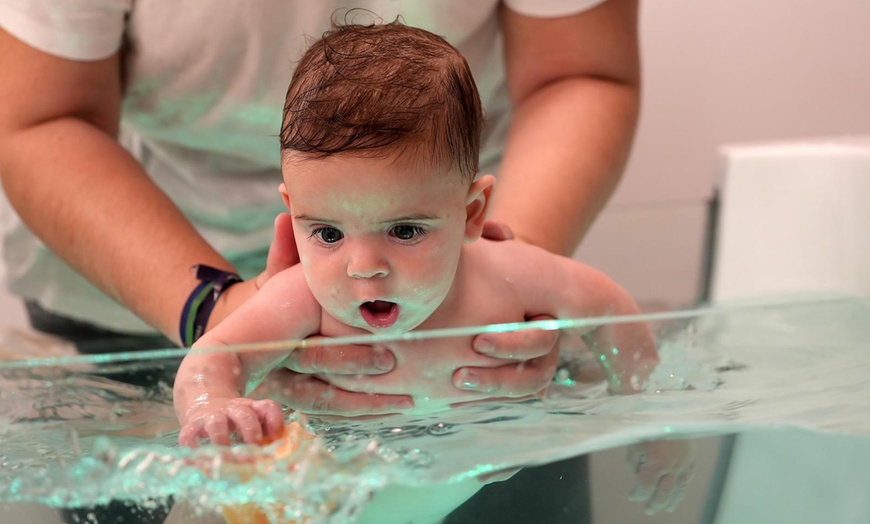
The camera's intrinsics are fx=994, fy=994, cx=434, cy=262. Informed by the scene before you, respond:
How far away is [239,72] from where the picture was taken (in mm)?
910

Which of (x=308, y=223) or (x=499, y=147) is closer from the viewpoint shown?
(x=308, y=223)

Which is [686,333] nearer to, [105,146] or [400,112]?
[400,112]

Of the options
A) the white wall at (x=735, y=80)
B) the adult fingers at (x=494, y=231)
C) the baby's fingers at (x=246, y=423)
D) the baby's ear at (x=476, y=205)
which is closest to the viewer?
the baby's fingers at (x=246, y=423)

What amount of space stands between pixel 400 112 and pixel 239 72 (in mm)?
343

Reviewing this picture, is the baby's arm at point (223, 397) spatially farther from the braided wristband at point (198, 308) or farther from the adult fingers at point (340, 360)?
the braided wristband at point (198, 308)

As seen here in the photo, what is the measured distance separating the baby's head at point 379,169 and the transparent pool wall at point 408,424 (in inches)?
2.1

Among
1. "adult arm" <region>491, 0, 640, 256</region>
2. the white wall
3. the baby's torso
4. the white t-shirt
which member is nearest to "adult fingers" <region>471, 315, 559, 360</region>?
the baby's torso

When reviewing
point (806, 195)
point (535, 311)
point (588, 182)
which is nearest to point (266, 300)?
point (535, 311)

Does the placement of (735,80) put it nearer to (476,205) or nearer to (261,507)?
(476,205)

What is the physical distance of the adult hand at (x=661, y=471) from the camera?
0.62 metres

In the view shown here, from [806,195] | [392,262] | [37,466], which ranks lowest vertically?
[806,195]

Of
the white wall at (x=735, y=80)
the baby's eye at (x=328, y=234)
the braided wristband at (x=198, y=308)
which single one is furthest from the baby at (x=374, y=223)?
the white wall at (x=735, y=80)

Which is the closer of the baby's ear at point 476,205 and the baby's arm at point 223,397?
the baby's arm at point 223,397

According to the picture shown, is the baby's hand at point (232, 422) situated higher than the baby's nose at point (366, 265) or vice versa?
the baby's nose at point (366, 265)
